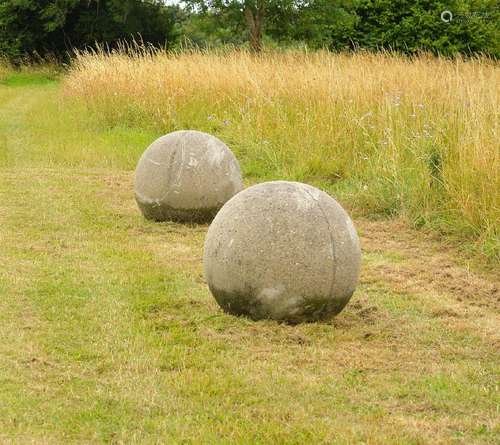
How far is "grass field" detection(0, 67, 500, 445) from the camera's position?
4578 mm

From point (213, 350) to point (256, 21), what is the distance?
88.0ft

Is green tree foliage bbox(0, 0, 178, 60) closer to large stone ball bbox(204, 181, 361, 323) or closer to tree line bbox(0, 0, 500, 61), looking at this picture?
tree line bbox(0, 0, 500, 61)

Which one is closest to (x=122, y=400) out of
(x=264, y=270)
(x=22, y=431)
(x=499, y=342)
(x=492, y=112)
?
(x=22, y=431)

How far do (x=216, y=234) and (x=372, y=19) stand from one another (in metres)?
21.8

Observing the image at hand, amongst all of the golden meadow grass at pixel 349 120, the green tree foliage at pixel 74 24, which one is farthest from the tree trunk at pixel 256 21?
the golden meadow grass at pixel 349 120

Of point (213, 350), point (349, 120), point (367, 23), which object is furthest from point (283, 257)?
point (367, 23)

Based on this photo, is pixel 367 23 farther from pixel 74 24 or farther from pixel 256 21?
pixel 74 24

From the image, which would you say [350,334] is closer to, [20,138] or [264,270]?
[264,270]

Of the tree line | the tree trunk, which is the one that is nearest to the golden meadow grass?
the tree line

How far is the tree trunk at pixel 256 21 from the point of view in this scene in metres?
30.7

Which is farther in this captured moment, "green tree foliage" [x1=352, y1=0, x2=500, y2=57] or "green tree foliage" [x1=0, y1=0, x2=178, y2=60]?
"green tree foliage" [x1=0, y1=0, x2=178, y2=60]

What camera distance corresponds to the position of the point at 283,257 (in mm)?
6016

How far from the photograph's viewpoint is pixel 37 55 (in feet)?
120

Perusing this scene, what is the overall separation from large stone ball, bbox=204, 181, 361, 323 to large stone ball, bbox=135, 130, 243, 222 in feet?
10.1
